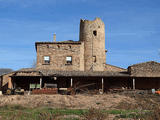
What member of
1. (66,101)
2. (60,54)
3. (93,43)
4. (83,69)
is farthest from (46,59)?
(66,101)

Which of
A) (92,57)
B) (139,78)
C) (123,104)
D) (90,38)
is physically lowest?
(123,104)

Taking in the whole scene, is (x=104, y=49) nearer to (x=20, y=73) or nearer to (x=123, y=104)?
(x=20, y=73)

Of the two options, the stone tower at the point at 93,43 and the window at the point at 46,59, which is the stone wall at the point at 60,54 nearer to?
the window at the point at 46,59

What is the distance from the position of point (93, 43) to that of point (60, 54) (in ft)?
17.4

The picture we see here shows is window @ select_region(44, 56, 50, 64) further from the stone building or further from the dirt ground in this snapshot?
the dirt ground

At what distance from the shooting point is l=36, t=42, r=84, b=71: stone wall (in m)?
37.3

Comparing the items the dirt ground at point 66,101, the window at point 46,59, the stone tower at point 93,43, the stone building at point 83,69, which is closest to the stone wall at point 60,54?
the stone building at point 83,69

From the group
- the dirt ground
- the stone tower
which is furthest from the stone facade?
the dirt ground

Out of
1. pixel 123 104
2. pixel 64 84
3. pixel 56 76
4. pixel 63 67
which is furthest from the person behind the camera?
pixel 63 67

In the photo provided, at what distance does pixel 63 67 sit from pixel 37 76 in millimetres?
6406

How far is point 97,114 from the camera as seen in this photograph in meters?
14.6

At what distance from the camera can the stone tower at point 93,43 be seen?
3909cm

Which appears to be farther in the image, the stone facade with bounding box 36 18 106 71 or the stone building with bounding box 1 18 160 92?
the stone facade with bounding box 36 18 106 71

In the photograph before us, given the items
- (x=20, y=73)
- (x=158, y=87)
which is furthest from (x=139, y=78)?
(x=20, y=73)
